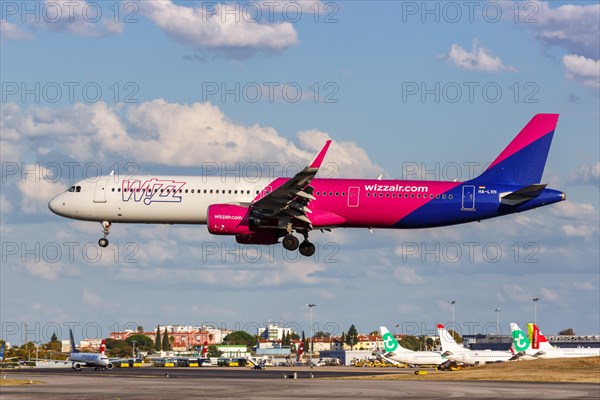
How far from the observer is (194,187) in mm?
79375

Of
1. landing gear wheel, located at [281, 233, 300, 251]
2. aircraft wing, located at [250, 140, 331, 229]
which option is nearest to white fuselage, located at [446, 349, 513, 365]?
landing gear wheel, located at [281, 233, 300, 251]

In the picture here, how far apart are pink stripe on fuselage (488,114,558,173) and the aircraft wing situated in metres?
17.0

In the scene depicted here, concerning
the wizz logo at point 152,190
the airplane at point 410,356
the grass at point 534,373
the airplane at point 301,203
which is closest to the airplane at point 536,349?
the airplane at point 410,356

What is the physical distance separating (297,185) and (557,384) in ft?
88.5

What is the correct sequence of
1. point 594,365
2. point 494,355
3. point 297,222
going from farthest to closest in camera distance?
point 494,355, point 594,365, point 297,222

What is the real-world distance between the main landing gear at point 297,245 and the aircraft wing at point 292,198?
1.81 metres

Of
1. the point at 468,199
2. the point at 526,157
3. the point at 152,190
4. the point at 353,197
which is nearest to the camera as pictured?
the point at 353,197

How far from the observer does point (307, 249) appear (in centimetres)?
8038

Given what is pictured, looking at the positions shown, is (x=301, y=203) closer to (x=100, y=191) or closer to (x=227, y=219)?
(x=227, y=219)

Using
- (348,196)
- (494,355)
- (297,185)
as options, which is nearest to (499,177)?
(348,196)

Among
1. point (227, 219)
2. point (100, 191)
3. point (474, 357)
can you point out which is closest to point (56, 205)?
point (100, 191)

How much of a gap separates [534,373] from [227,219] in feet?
125

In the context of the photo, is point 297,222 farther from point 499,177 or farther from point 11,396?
point 11,396

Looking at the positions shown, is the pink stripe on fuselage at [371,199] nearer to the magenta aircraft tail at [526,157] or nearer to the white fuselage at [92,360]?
the magenta aircraft tail at [526,157]
